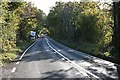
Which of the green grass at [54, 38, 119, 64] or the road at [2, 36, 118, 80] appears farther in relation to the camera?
the green grass at [54, 38, 119, 64]

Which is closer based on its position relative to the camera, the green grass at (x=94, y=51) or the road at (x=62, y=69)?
the road at (x=62, y=69)

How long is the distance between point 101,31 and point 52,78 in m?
28.9

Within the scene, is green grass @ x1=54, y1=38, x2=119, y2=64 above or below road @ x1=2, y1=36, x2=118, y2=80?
below

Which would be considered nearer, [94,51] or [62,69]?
[62,69]

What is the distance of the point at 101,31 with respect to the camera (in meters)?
40.8

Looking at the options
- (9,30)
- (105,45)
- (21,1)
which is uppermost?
(21,1)

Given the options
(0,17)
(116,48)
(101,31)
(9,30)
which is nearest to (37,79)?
(0,17)

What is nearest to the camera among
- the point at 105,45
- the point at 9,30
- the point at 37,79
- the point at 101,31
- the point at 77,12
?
the point at 37,79

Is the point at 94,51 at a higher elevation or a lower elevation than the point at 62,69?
lower

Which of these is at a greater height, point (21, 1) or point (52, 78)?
point (21, 1)

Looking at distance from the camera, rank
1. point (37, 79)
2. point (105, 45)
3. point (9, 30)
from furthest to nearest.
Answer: point (105, 45), point (9, 30), point (37, 79)

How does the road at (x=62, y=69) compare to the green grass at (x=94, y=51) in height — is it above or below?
above

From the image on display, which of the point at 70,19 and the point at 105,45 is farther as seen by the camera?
the point at 70,19

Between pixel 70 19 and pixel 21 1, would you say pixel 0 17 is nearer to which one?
pixel 21 1
